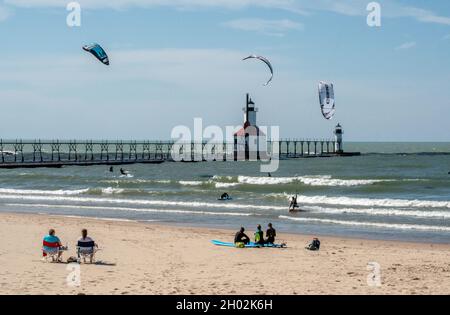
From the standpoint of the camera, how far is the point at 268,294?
31.4 ft

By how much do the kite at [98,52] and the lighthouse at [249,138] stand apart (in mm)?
38491

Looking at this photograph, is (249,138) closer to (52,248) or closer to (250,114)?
(250,114)

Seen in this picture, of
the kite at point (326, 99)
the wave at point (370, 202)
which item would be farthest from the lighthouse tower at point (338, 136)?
the wave at point (370, 202)

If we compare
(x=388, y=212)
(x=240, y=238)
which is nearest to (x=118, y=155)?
(x=388, y=212)

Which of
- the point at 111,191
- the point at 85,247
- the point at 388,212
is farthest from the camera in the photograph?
the point at 111,191

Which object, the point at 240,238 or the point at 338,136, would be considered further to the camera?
the point at 338,136

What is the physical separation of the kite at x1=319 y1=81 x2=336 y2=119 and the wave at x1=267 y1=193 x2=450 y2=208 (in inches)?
169

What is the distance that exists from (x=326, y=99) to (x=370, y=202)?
250 inches

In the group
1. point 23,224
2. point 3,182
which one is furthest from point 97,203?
point 3,182

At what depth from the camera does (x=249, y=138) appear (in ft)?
221

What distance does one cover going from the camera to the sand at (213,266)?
998 centimetres

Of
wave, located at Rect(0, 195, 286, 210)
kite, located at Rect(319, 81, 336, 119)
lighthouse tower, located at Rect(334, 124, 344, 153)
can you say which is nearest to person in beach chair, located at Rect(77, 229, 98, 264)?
wave, located at Rect(0, 195, 286, 210)

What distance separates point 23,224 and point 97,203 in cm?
1042

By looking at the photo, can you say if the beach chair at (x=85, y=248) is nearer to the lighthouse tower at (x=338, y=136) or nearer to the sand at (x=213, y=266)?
the sand at (x=213, y=266)
